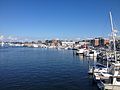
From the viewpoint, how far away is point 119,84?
41.3 meters

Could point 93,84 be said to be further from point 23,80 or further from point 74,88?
point 23,80

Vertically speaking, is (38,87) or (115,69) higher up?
(115,69)

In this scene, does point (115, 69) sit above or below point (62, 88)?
above

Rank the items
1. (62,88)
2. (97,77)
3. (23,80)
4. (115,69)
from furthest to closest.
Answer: (23,80) < (97,77) < (62,88) < (115,69)

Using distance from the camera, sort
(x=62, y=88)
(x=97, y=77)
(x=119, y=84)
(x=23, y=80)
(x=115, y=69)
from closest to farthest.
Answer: (x=119, y=84)
(x=115, y=69)
(x=62, y=88)
(x=97, y=77)
(x=23, y=80)

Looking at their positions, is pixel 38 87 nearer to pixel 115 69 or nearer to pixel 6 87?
pixel 6 87

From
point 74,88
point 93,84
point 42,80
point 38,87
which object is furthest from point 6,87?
point 93,84

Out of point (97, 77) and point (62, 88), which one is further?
point (97, 77)

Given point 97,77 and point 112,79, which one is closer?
point 112,79

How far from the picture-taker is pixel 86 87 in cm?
4872

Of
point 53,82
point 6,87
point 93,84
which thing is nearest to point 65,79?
point 53,82

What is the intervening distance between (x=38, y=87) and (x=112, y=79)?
16746mm

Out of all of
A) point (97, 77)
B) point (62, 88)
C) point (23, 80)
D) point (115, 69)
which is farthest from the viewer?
point (23, 80)

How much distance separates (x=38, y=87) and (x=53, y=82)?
5742 mm
